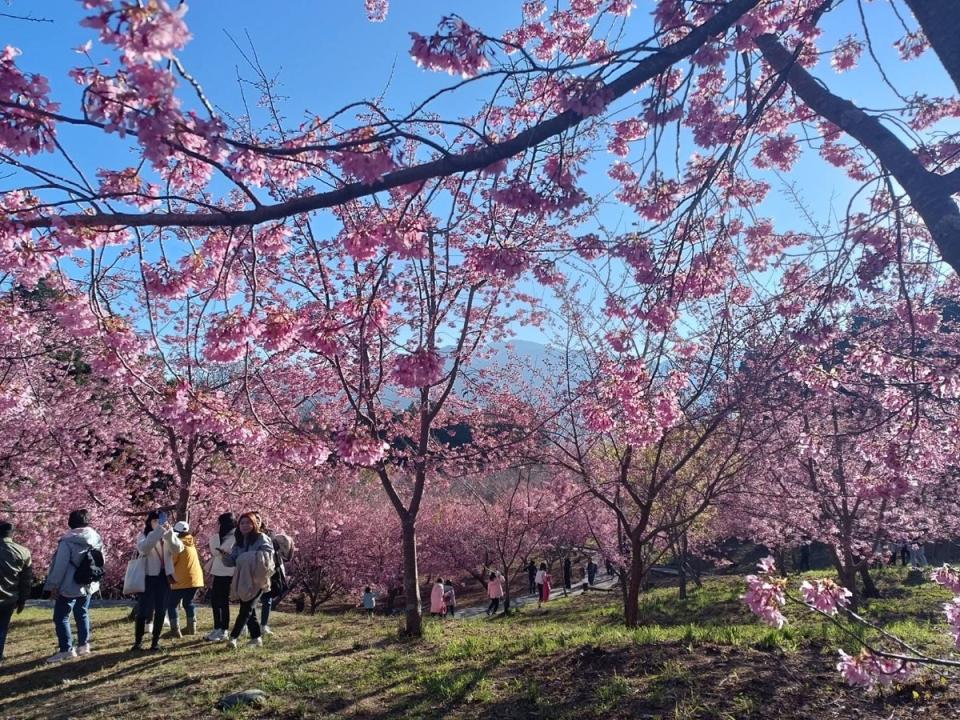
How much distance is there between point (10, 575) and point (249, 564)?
204 centimetres

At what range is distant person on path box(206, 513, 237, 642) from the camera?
6.78m

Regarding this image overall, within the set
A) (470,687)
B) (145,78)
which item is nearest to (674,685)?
(470,687)

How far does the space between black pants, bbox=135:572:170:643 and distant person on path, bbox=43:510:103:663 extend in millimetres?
522

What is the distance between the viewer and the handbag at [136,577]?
21.1 ft

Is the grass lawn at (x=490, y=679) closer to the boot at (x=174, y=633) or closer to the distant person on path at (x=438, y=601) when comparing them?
the boot at (x=174, y=633)

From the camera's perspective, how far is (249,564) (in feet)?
20.2

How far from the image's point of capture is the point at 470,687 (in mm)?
4883

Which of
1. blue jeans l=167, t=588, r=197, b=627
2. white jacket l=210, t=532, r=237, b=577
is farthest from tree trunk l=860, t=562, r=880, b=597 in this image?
blue jeans l=167, t=588, r=197, b=627

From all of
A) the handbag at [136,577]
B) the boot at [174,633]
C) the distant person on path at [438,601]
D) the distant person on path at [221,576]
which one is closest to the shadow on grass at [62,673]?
the handbag at [136,577]

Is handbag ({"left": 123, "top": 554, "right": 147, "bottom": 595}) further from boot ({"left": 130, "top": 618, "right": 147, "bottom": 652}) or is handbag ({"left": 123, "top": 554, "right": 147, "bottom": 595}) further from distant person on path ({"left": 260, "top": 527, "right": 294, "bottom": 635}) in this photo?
distant person on path ({"left": 260, "top": 527, "right": 294, "bottom": 635})

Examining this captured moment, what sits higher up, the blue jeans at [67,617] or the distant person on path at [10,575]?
the distant person on path at [10,575]

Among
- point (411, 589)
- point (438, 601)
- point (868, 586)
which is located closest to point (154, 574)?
point (411, 589)

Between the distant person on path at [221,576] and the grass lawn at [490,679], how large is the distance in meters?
0.26

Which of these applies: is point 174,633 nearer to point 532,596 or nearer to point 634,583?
point 634,583
